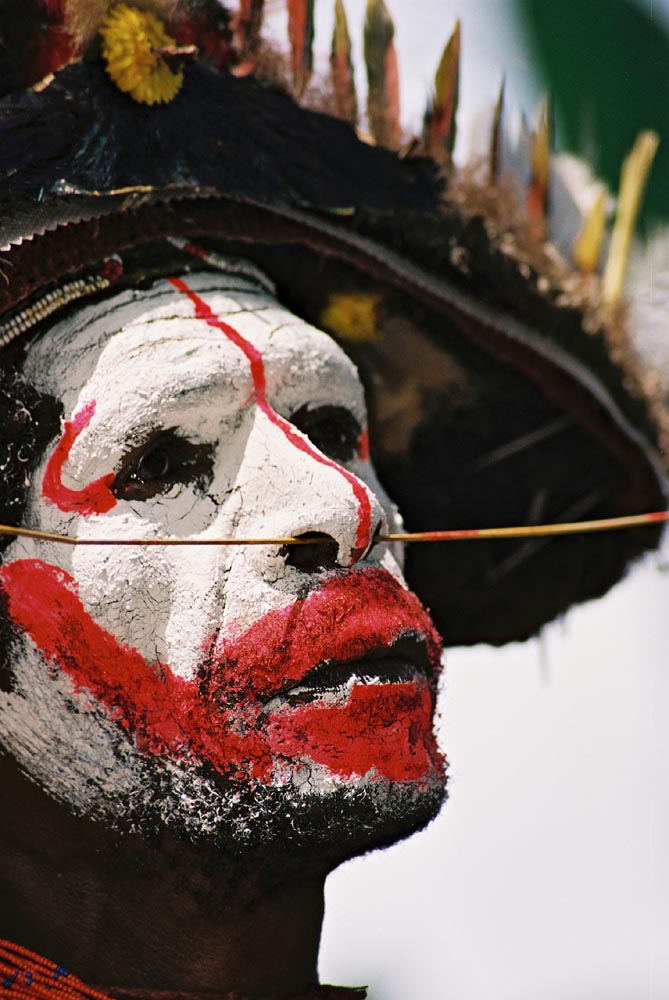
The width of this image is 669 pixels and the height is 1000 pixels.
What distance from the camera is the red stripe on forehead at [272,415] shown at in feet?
6.73

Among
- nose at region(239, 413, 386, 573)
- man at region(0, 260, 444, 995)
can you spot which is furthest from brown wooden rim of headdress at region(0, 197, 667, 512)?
nose at region(239, 413, 386, 573)

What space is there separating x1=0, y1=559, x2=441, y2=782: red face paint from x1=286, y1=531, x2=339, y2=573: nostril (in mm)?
39

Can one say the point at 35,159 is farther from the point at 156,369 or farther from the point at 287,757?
the point at 287,757

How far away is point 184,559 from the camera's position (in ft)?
6.73

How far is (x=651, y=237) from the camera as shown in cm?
310

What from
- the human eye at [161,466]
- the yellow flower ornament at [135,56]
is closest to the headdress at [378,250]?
the yellow flower ornament at [135,56]

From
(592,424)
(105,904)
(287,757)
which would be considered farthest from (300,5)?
(105,904)

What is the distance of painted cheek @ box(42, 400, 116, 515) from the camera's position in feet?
6.80

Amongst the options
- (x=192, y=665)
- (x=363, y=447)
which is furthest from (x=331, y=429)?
(x=192, y=665)

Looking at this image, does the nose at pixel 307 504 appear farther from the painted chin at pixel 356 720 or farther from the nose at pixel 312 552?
the painted chin at pixel 356 720

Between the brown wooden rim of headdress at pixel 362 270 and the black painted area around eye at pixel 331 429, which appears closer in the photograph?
the brown wooden rim of headdress at pixel 362 270

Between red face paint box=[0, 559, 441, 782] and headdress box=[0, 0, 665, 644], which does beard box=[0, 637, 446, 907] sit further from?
headdress box=[0, 0, 665, 644]

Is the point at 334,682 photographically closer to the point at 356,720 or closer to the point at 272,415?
the point at 356,720

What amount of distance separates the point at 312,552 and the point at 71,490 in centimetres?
43
